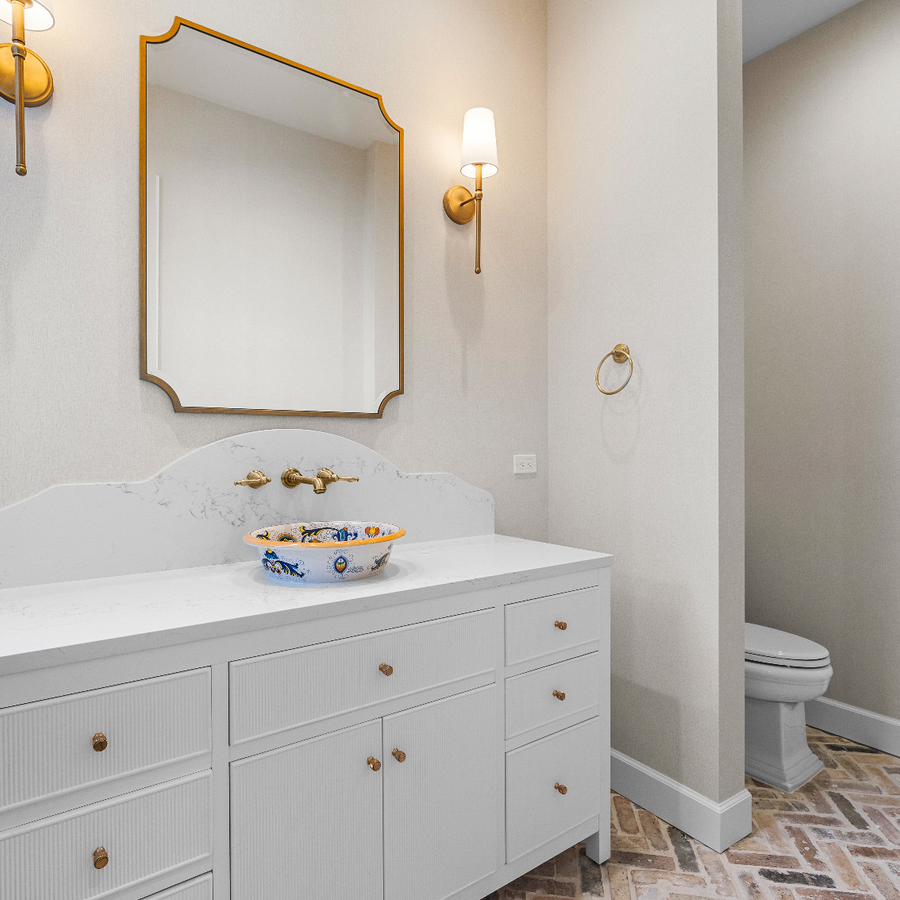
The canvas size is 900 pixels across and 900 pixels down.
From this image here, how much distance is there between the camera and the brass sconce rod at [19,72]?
1.25 metres

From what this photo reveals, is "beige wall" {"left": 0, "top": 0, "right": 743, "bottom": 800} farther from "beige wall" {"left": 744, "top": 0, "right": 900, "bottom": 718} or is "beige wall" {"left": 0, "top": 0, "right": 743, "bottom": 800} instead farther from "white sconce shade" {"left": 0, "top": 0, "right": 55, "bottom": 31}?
"beige wall" {"left": 744, "top": 0, "right": 900, "bottom": 718}

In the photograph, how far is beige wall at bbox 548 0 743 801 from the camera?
1.77 m

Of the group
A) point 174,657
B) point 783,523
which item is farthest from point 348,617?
point 783,523

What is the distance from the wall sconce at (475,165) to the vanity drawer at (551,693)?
1.24 meters

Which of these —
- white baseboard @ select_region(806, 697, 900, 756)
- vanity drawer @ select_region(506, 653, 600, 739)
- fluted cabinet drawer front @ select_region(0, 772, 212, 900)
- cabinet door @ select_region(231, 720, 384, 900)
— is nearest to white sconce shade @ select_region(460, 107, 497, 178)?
vanity drawer @ select_region(506, 653, 600, 739)

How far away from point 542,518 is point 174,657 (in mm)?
1504

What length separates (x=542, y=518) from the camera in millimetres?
2316

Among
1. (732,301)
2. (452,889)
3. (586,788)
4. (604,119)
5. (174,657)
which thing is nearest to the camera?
(174,657)

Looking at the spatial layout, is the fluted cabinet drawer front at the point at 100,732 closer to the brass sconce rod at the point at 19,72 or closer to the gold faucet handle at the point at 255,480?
the gold faucet handle at the point at 255,480

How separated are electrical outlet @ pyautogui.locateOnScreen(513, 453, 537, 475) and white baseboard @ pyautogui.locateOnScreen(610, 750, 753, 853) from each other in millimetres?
993

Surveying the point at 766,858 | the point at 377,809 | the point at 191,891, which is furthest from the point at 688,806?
the point at 191,891

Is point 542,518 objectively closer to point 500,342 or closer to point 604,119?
point 500,342

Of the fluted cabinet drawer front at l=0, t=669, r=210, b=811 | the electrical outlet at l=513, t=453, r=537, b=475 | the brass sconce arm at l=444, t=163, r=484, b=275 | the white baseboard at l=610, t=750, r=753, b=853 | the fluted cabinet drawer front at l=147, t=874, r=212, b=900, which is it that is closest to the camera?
the fluted cabinet drawer front at l=0, t=669, r=210, b=811

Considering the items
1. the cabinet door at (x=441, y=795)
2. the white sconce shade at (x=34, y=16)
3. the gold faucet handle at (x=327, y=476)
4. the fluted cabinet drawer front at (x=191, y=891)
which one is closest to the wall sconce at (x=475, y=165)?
the gold faucet handle at (x=327, y=476)
